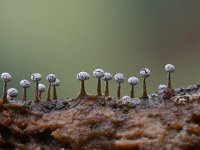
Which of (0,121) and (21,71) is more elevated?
(21,71)

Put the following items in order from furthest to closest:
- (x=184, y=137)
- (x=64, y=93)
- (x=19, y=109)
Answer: (x=64, y=93) < (x=19, y=109) < (x=184, y=137)

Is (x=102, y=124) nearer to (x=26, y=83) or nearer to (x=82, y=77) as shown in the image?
(x=82, y=77)

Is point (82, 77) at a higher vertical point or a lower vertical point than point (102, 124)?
higher

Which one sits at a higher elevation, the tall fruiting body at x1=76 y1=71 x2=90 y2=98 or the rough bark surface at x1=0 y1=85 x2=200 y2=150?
the tall fruiting body at x1=76 y1=71 x2=90 y2=98

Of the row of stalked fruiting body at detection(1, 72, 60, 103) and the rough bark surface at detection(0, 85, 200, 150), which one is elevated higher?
the row of stalked fruiting body at detection(1, 72, 60, 103)

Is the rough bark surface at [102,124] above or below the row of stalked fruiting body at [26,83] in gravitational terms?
below

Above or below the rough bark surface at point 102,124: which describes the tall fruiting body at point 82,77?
above

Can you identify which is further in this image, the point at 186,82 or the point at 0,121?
the point at 186,82

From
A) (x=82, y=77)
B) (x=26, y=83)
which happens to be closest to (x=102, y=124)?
(x=82, y=77)

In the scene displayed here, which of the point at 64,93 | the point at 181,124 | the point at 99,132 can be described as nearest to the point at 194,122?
the point at 181,124

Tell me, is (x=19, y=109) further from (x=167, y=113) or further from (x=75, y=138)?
(x=167, y=113)

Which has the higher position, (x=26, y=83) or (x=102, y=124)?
(x=26, y=83)
